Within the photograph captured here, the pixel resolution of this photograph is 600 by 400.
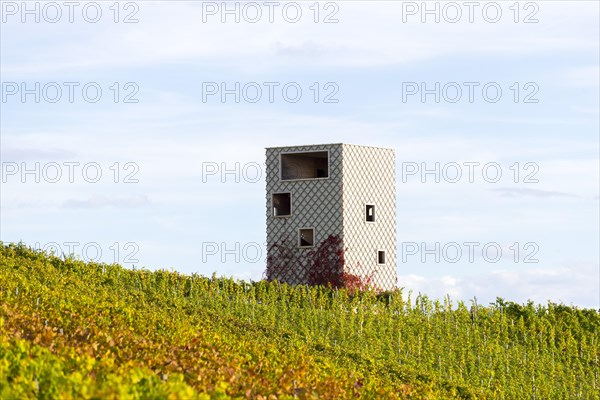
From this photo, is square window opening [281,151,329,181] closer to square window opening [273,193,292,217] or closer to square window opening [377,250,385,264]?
square window opening [273,193,292,217]

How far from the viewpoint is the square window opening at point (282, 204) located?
30.1 metres

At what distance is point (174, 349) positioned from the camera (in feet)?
32.0

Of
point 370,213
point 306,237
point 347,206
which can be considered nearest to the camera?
point 347,206

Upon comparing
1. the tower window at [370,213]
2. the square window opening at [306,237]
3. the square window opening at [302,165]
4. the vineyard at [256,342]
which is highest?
the square window opening at [302,165]

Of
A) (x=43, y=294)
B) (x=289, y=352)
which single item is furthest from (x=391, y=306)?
(x=43, y=294)

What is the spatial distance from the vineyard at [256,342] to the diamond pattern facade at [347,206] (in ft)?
7.90

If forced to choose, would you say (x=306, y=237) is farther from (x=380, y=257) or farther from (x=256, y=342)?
(x=256, y=342)

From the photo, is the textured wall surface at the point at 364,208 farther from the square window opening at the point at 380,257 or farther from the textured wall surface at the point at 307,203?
the textured wall surface at the point at 307,203

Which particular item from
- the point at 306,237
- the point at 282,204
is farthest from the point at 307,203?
the point at 282,204

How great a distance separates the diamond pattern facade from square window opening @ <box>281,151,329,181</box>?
0.14 meters

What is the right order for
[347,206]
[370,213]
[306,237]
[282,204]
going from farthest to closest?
[282,204], [370,213], [306,237], [347,206]

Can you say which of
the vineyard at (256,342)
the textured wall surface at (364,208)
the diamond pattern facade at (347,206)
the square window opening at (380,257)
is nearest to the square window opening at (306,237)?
the diamond pattern facade at (347,206)

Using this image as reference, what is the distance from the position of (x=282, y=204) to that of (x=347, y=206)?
3.06 metres

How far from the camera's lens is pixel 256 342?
14.4 meters
